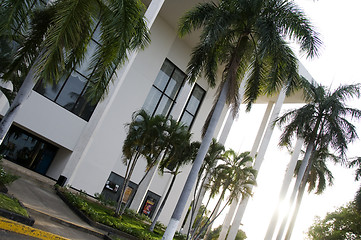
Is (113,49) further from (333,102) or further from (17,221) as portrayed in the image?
(333,102)

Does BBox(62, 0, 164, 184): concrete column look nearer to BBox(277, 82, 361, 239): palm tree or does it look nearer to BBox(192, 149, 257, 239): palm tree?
BBox(192, 149, 257, 239): palm tree

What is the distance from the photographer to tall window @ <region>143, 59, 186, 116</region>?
24.1 m

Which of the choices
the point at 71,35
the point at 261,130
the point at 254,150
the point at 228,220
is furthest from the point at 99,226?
the point at 261,130

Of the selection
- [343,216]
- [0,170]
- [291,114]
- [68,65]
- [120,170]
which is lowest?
[0,170]

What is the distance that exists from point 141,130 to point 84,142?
494 cm

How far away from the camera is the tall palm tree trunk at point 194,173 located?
1114 cm

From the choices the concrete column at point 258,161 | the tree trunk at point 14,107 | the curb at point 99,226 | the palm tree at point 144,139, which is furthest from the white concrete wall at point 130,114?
the tree trunk at point 14,107

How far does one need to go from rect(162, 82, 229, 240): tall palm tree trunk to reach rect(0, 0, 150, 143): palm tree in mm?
5118

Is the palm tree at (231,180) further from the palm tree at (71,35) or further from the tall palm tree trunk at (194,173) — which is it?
the palm tree at (71,35)

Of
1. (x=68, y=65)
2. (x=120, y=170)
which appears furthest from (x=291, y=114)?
(x=68, y=65)

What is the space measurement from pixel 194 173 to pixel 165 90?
14.1m

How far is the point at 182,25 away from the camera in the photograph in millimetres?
12773

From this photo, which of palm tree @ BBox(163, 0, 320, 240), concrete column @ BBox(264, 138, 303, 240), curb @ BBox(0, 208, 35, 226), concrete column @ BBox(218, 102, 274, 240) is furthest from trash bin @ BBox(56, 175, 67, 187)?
concrete column @ BBox(264, 138, 303, 240)

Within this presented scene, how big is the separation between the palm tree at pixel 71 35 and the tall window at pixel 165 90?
617 inches
